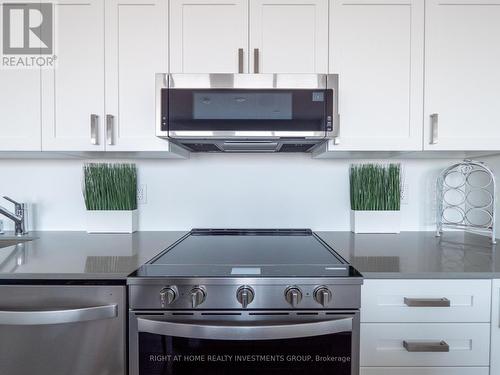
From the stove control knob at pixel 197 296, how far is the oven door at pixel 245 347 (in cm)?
5

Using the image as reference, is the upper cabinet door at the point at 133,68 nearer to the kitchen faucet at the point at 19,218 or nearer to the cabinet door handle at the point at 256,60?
the cabinet door handle at the point at 256,60

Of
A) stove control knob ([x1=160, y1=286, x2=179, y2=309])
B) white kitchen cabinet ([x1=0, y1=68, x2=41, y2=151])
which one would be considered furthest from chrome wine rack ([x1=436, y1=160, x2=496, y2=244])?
white kitchen cabinet ([x1=0, y1=68, x2=41, y2=151])

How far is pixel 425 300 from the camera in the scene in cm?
108

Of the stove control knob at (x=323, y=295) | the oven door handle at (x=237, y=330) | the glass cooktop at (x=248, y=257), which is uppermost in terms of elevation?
the glass cooktop at (x=248, y=257)

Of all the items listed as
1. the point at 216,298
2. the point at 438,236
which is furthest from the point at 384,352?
the point at 438,236

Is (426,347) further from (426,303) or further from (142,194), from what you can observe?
(142,194)

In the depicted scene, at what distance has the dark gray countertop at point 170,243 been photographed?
1087mm

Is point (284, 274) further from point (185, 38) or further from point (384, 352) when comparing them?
point (185, 38)

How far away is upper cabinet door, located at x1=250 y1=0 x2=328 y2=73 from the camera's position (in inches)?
56.2

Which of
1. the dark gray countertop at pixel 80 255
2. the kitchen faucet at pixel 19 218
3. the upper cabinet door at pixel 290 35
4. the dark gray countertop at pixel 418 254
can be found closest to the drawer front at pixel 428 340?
the dark gray countertop at pixel 418 254


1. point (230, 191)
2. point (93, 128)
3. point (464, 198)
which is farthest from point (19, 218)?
point (464, 198)

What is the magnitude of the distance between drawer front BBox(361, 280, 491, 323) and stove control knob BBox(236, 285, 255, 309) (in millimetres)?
392

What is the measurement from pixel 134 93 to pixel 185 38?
343 millimetres

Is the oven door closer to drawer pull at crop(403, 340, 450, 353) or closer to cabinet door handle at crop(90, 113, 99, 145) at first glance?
drawer pull at crop(403, 340, 450, 353)
